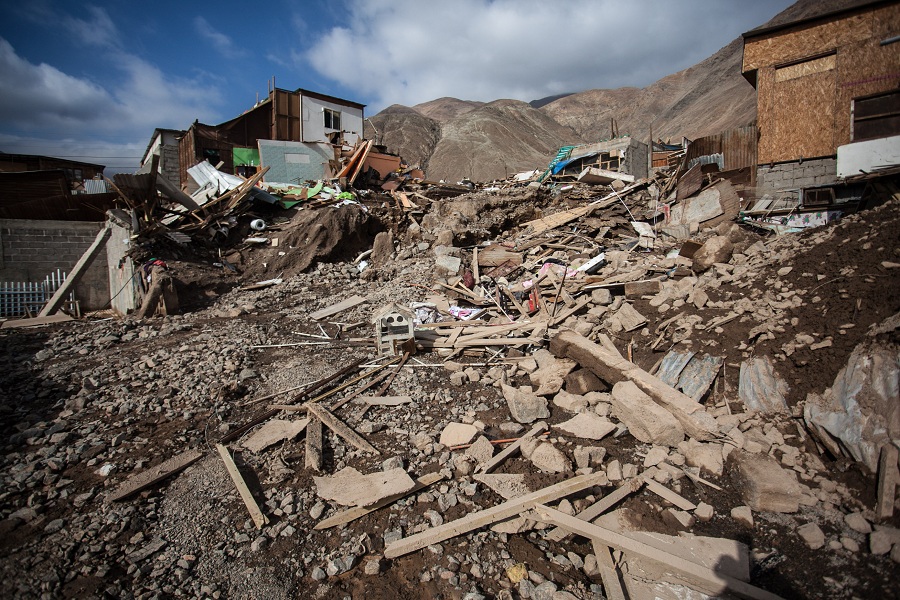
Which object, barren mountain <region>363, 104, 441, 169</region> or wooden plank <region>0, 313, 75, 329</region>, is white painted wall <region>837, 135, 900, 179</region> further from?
barren mountain <region>363, 104, 441, 169</region>

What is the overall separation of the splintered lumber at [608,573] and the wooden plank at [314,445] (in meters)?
2.67

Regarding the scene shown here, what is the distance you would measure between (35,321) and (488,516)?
1200 centimetres

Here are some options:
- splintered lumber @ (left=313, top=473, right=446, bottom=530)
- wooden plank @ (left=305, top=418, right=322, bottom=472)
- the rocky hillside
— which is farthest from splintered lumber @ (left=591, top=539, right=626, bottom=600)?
the rocky hillside

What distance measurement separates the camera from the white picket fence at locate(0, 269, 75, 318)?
446 inches

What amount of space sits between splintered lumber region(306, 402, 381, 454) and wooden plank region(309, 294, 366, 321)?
4.18 m

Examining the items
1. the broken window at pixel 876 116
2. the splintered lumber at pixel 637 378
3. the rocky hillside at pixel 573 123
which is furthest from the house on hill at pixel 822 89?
the rocky hillside at pixel 573 123

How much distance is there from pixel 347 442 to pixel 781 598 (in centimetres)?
386

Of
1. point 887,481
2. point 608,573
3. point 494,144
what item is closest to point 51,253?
point 608,573

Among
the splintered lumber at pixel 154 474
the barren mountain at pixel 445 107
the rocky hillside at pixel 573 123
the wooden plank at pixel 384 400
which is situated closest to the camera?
the splintered lumber at pixel 154 474

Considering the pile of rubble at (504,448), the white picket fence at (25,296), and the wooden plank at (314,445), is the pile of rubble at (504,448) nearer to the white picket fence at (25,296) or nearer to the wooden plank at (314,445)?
the wooden plank at (314,445)

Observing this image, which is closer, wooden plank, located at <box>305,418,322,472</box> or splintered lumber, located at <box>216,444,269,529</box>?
splintered lumber, located at <box>216,444,269,529</box>

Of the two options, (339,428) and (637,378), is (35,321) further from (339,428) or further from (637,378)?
(637,378)

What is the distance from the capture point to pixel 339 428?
15.9 ft

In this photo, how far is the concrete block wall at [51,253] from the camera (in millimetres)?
11984
